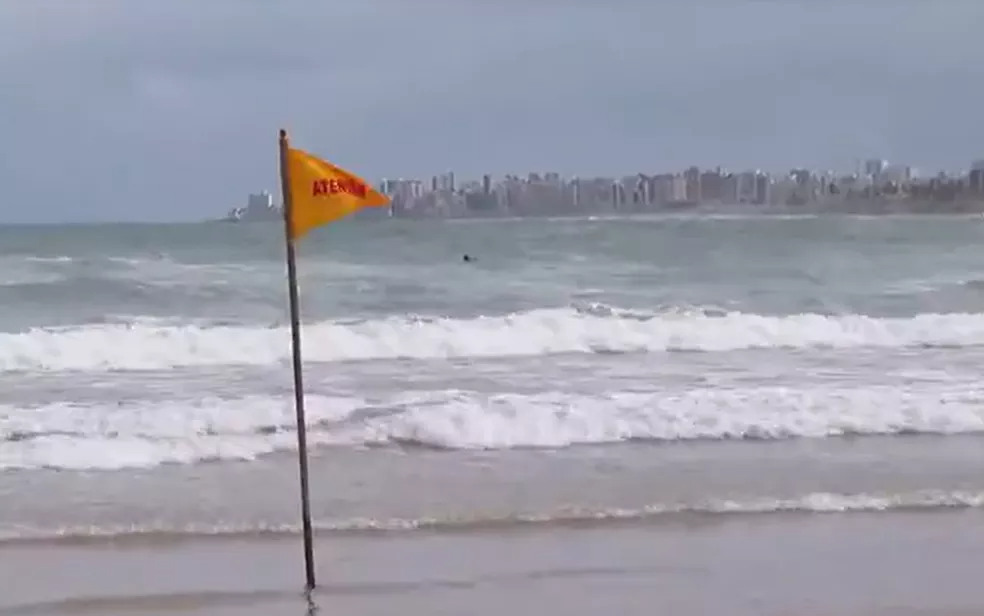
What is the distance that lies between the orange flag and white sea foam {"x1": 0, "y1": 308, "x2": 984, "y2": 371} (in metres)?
11.0

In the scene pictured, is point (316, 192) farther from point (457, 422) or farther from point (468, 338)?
point (468, 338)

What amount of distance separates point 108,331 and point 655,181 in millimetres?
42339

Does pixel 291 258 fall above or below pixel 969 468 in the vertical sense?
above

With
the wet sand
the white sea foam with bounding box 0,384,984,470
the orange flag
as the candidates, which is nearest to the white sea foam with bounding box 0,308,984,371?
the white sea foam with bounding box 0,384,984,470

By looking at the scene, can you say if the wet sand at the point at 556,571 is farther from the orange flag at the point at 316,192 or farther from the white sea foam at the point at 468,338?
the white sea foam at the point at 468,338

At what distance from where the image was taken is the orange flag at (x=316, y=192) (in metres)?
5.38

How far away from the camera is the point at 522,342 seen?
1847cm

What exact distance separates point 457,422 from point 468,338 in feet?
26.4

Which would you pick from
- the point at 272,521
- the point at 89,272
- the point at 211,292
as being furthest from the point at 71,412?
the point at 89,272

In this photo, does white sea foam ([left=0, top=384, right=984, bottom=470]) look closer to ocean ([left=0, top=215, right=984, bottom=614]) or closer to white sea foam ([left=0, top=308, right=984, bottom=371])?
ocean ([left=0, top=215, right=984, bottom=614])

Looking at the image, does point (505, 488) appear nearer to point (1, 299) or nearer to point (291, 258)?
point (291, 258)

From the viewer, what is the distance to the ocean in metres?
6.52

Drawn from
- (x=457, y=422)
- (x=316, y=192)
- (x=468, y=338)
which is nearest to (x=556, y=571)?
(x=316, y=192)

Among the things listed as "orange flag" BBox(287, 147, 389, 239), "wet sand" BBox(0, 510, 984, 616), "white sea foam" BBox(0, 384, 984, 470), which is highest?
"orange flag" BBox(287, 147, 389, 239)
